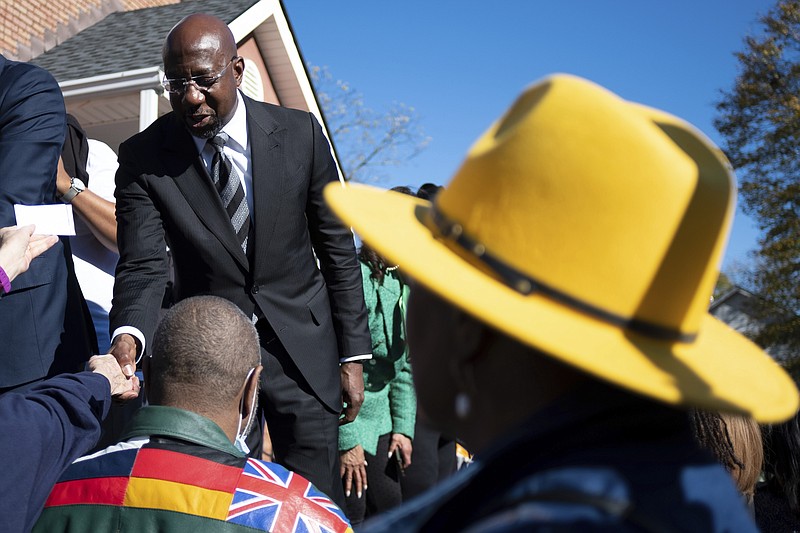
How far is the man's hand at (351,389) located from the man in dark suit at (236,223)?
0.08 meters

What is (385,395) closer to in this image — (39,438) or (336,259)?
(336,259)

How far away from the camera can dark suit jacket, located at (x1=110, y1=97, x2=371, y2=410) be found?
11.8ft

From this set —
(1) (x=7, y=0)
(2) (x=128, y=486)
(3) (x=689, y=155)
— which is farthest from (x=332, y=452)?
(1) (x=7, y=0)

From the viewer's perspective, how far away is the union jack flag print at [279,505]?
7.81ft

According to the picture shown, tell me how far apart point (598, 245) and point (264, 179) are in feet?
8.35

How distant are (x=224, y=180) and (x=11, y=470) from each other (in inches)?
67.6

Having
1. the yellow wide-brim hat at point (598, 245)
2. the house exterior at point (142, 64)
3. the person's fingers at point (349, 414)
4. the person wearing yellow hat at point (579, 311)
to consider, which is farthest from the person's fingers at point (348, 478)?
the house exterior at point (142, 64)

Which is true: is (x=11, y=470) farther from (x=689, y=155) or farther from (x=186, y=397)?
(x=689, y=155)

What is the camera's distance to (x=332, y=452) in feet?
12.4

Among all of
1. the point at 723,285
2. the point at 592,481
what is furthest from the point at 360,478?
the point at 723,285

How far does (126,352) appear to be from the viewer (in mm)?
3330

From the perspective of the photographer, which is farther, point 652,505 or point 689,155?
point 689,155

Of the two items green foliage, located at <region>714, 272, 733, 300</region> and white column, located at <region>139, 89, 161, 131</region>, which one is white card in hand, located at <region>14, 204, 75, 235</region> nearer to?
white column, located at <region>139, 89, 161, 131</region>

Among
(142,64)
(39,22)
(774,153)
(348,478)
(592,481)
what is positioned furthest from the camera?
(774,153)
